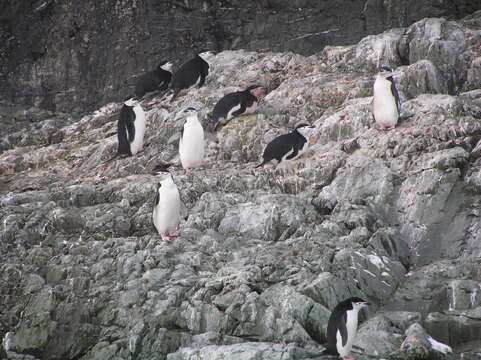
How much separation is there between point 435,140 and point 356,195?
1.38 metres

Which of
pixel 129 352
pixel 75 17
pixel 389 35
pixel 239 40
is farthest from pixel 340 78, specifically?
pixel 75 17

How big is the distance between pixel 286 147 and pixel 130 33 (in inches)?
337

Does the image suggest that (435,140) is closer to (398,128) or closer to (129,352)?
(398,128)

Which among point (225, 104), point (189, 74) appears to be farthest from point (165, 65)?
point (225, 104)

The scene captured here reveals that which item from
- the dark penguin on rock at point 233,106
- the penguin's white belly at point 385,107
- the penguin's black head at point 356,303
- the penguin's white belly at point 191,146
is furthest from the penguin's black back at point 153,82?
the penguin's black head at point 356,303

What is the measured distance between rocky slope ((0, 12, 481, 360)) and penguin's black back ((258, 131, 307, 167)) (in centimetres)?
27

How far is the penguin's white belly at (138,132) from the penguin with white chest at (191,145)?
4.16 feet

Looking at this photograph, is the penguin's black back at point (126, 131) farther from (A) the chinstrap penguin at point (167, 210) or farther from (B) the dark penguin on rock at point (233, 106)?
(A) the chinstrap penguin at point (167, 210)

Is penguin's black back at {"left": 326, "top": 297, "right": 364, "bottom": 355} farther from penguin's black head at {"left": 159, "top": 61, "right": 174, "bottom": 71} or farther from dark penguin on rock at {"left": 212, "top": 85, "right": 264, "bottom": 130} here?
penguin's black head at {"left": 159, "top": 61, "right": 174, "bottom": 71}

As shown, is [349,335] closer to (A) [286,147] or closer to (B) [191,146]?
(A) [286,147]

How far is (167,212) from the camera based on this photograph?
32.5 feet

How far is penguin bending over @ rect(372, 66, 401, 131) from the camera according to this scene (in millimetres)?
10938

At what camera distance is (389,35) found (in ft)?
45.1

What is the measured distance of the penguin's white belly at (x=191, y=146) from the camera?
11.5 meters
